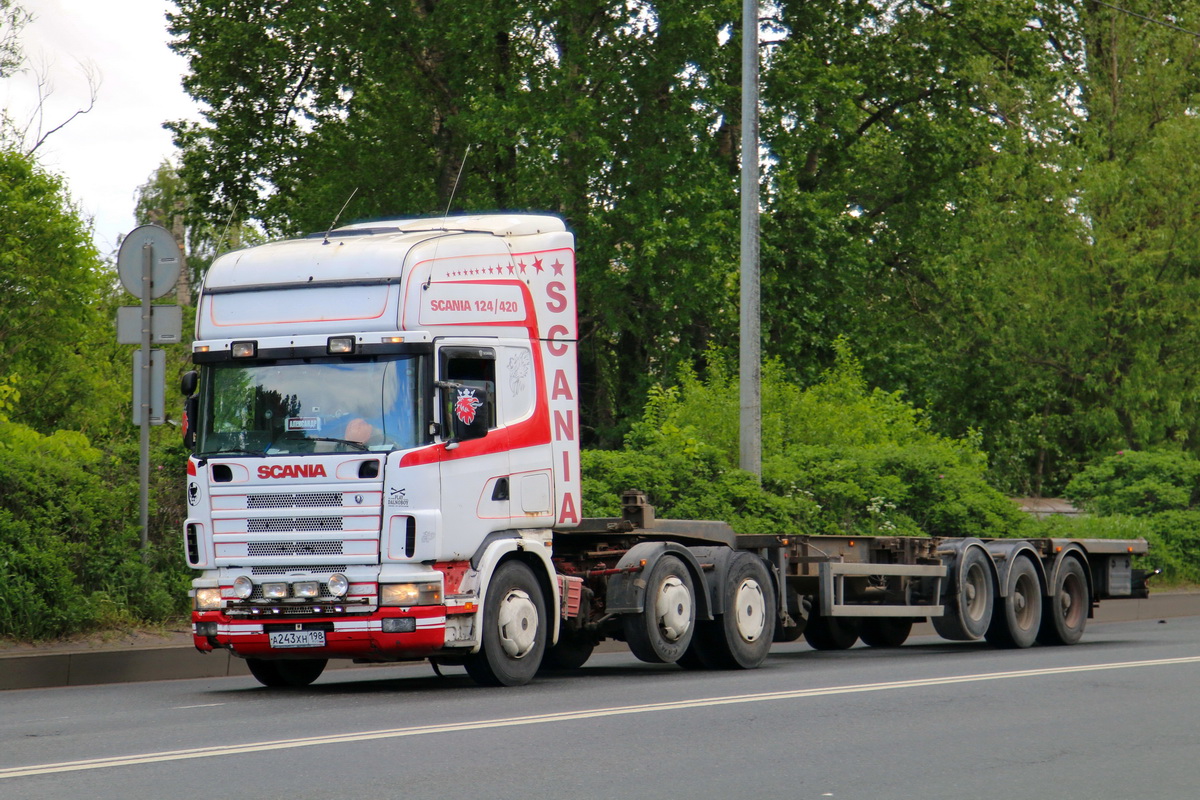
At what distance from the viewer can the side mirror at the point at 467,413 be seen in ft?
36.8

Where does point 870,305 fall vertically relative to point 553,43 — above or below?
below

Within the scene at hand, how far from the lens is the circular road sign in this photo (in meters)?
14.9

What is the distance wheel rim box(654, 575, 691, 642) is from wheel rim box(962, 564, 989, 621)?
14.2 feet

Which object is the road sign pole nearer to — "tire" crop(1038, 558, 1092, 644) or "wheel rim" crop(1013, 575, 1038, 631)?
"wheel rim" crop(1013, 575, 1038, 631)

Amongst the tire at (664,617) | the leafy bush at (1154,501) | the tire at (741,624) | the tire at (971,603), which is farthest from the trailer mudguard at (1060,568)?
the leafy bush at (1154,501)

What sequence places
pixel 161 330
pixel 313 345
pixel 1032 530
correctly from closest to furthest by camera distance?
1. pixel 313 345
2. pixel 161 330
3. pixel 1032 530

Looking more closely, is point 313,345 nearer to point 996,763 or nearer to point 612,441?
point 996,763

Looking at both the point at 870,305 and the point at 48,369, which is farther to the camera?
the point at 48,369

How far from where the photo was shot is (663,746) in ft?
27.7

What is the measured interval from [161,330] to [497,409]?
4547 millimetres

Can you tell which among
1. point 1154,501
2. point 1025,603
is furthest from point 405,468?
point 1154,501

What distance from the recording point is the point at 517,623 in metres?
11.8

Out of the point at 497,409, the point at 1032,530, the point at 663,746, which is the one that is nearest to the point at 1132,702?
the point at 663,746

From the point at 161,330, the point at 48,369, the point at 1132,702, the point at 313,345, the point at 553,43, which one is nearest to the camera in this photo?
the point at 1132,702
